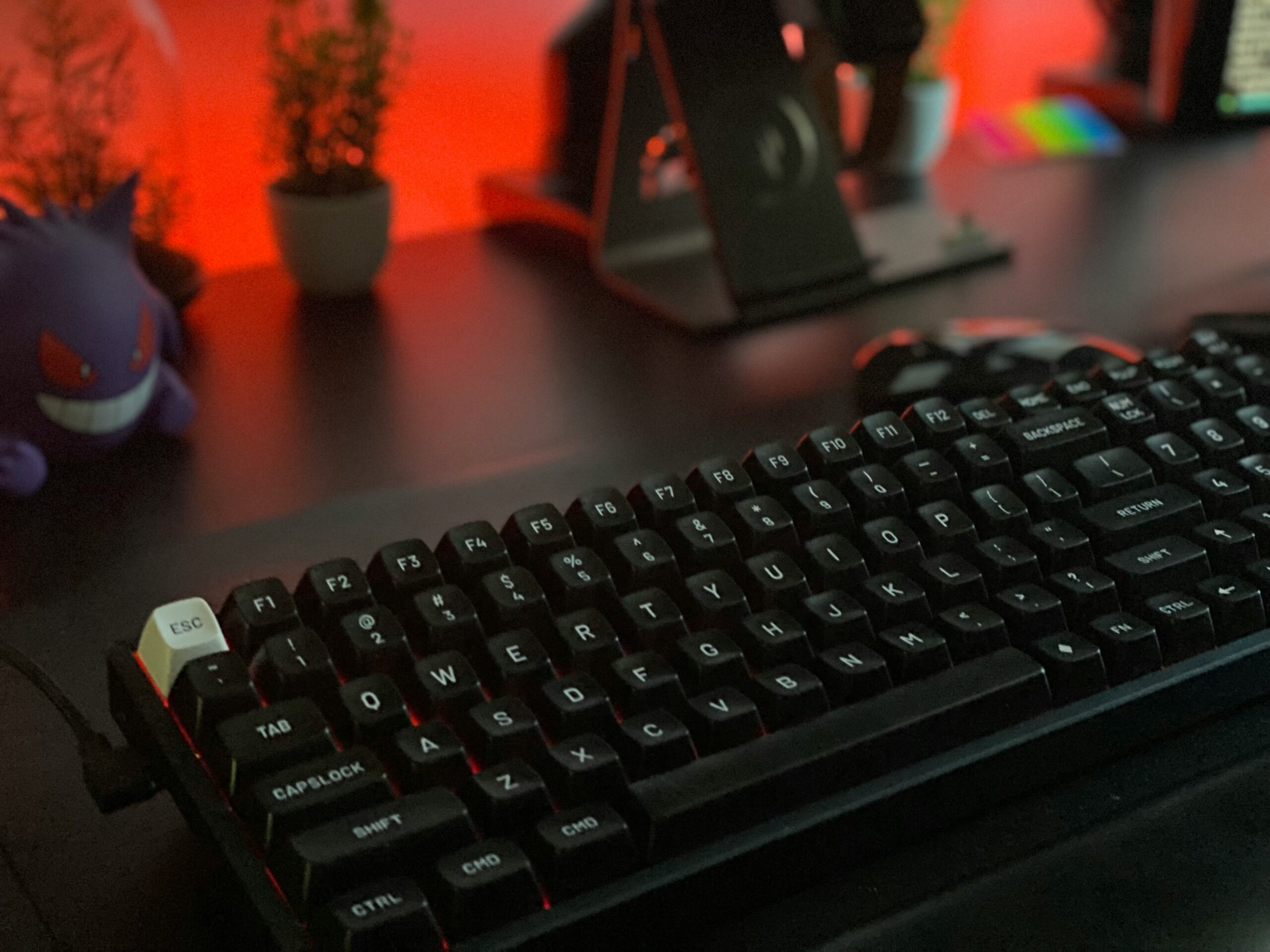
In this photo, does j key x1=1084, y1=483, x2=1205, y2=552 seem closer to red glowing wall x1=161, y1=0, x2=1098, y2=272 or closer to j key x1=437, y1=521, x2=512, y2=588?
j key x1=437, y1=521, x2=512, y2=588

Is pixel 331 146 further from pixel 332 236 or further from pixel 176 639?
pixel 176 639

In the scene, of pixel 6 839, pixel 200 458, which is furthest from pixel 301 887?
pixel 200 458

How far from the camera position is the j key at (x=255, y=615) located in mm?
470

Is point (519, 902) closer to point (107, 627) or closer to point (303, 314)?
point (107, 627)

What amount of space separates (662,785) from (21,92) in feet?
2.18

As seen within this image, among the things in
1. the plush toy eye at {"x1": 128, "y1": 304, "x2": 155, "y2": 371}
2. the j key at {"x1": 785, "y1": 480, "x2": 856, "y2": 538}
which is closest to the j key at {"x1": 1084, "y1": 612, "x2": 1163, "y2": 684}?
the j key at {"x1": 785, "y1": 480, "x2": 856, "y2": 538}

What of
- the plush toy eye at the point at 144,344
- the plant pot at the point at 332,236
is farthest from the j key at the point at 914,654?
the plant pot at the point at 332,236

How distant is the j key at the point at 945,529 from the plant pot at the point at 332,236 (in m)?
0.52

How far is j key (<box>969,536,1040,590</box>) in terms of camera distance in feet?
1.69

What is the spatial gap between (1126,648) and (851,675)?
0.35ft

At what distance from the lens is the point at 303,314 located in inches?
36.9

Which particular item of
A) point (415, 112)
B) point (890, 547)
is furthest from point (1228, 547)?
point (415, 112)

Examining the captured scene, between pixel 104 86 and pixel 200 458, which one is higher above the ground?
pixel 104 86

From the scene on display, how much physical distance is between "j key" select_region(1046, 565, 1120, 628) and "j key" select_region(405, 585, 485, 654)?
0.72ft
